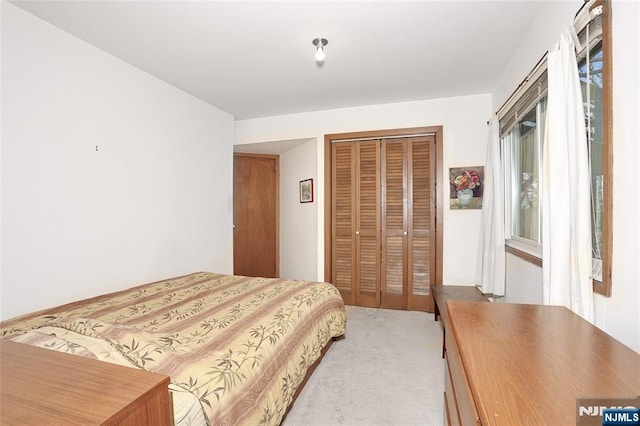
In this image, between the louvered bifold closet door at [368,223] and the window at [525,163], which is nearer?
the window at [525,163]

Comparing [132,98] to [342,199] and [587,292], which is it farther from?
[587,292]

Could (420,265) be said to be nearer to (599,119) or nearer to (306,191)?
(306,191)

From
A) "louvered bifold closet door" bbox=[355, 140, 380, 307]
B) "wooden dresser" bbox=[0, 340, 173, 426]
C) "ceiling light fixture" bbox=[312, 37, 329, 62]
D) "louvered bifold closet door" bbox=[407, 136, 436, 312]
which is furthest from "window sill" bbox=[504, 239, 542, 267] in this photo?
"wooden dresser" bbox=[0, 340, 173, 426]

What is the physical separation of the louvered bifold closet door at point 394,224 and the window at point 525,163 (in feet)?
3.47

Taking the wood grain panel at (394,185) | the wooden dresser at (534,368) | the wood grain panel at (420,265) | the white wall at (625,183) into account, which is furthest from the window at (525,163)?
the wooden dresser at (534,368)

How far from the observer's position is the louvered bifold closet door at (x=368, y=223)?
356 cm

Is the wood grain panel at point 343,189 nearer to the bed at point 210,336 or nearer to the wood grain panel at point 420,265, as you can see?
the wood grain panel at point 420,265

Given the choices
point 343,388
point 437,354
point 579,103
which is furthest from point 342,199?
point 579,103

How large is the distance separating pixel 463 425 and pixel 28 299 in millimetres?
2466

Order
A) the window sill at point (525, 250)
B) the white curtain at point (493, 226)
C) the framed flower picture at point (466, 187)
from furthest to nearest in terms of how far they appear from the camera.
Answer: the framed flower picture at point (466, 187), the white curtain at point (493, 226), the window sill at point (525, 250)

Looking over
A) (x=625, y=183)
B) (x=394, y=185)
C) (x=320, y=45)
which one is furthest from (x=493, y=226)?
(x=320, y=45)

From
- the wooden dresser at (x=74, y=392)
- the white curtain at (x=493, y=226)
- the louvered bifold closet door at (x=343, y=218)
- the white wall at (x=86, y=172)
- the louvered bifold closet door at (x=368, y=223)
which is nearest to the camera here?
the wooden dresser at (x=74, y=392)

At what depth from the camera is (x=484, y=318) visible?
106 centimetres

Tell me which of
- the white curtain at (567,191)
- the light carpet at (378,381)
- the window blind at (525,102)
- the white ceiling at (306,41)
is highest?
the white ceiling at (306,41)
